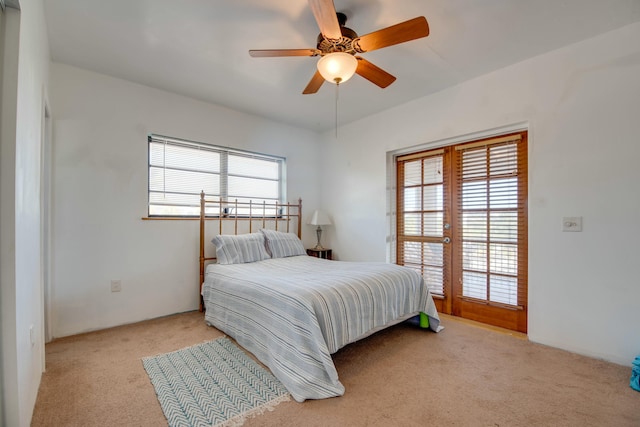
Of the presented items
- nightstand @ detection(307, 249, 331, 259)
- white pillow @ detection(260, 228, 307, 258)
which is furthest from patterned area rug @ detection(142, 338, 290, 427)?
nightstand @ detection(307, 249, 331, 259)

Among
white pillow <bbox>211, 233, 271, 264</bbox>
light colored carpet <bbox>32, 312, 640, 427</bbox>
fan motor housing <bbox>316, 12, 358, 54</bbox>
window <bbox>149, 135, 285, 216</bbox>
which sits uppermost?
fan motor housing <bbox>316, 12, 358, 54</bbox>

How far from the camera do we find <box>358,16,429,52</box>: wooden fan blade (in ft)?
5.50

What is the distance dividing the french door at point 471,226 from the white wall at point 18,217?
3.49m

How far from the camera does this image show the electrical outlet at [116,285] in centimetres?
289

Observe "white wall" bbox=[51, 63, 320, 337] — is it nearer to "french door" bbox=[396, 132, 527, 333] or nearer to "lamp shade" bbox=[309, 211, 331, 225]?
"lamp shade" bbox=[309, 211, 331, 225]

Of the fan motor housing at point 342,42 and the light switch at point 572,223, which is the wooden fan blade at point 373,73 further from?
the light switch at point 572,223

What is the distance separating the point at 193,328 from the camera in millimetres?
2896

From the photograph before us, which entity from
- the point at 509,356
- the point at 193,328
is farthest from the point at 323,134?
the point at 509,356

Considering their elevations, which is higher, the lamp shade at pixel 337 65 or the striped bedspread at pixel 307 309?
the lamp shade at pixel 337 65

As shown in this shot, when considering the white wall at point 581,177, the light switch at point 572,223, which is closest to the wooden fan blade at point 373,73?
the white wall at point 581,177

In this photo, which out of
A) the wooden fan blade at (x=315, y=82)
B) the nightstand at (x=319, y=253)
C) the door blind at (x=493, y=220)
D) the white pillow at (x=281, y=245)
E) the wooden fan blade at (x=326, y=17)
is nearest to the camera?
the wooden fan blade at (x=326, y=17)

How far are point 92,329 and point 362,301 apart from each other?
2.66 metres

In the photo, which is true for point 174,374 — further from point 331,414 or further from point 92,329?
point 92,329

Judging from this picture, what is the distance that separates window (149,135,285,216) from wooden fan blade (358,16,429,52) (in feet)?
8.08
